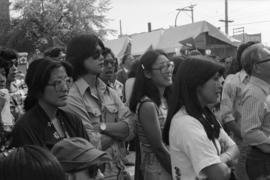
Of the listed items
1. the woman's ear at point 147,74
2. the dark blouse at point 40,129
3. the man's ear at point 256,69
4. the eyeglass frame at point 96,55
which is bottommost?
the dark blouse at point 40,129

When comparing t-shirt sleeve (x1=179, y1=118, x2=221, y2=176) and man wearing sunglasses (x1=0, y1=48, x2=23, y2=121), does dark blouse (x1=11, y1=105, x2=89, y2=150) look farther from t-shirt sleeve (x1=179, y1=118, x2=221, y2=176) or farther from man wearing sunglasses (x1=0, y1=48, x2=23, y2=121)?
man wearing sunglasses (x1=0, y1=48, x2=23, y2=121)

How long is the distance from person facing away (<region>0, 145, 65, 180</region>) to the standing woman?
196 cm

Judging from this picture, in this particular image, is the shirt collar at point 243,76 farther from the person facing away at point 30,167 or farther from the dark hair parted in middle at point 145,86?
the person facing away at point 30,167

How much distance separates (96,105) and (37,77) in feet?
2.47

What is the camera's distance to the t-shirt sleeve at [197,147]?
254 centimetres

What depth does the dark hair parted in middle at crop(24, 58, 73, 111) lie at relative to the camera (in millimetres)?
2787

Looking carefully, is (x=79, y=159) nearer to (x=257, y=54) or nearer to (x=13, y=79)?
(x=257, y=54)

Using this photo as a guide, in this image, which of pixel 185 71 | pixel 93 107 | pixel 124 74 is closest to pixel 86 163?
pixel 185 71

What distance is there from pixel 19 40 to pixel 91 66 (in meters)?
34.0

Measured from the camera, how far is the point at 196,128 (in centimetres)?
263

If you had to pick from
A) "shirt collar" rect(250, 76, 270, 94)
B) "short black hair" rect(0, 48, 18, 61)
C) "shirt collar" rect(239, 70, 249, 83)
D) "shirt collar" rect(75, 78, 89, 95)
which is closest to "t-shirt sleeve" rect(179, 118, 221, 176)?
"shirt collar" rect(75, 78, 89, 95)

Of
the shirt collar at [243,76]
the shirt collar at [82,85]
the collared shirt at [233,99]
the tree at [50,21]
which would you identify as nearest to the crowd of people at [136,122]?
the shirt collar at [82,85]

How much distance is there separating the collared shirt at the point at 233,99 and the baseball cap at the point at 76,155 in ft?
10.1

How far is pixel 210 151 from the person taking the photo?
258 centimetres
